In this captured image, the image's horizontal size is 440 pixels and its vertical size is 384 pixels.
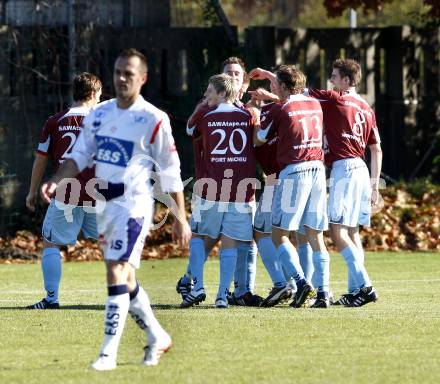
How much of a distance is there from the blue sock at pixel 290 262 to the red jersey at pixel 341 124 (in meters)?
1.09

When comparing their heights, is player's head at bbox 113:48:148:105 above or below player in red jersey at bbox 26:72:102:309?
above

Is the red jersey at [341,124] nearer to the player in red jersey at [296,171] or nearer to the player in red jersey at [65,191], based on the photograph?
the player in red jersey at [296,171]

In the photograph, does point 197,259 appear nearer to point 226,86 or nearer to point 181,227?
point 226,86

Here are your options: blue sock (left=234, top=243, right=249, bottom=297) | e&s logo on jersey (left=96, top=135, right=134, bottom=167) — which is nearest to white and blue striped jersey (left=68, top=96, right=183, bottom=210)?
e&s logo on jersey (left=96, top=135, right=134, bottom=167)

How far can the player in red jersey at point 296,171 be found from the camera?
11.0m

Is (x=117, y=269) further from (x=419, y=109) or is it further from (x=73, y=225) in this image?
(x=419, y=109)

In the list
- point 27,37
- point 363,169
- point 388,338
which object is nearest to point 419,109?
point 27,37

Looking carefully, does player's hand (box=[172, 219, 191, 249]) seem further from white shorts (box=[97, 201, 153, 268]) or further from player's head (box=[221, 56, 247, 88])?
player's head (box=[221, 56, 247, 88])

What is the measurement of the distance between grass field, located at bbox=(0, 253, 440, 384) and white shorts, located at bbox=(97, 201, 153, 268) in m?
0.71

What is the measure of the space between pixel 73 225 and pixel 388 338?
3.72 metres

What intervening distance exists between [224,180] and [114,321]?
3646mm

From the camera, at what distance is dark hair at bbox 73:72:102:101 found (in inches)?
436

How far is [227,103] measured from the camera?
11.2 meters

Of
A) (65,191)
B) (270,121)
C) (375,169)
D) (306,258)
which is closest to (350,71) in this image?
(375,169)
